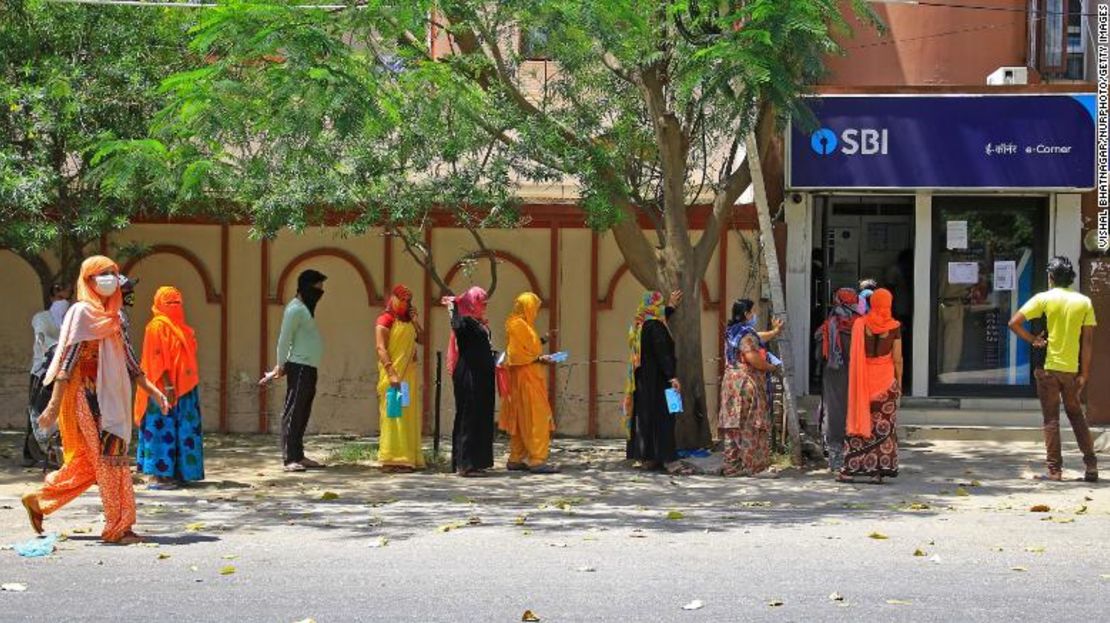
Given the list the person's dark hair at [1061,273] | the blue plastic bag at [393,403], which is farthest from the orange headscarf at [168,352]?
the person's dark hair at [1061,273]

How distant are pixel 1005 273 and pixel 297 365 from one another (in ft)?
25.4

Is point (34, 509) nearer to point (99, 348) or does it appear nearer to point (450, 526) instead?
point (99, 348)

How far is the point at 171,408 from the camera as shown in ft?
38.1

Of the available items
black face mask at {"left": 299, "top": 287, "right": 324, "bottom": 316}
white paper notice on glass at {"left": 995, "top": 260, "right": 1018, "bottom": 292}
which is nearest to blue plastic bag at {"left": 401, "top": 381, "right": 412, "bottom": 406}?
black face mask at {"left": 299, "top": 287, "right": 324, "bottom": 316}

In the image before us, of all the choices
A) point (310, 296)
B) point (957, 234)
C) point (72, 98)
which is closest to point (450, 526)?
point (310, 296)

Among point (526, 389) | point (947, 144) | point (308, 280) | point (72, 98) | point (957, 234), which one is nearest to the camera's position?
point (72, 98)

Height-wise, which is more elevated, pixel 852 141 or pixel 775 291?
pixel 852 141

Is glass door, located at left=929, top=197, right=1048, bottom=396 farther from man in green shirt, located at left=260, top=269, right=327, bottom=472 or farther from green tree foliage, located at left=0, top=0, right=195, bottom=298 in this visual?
green tree foliage, located at left=0, top=0, right=195, bottom=298

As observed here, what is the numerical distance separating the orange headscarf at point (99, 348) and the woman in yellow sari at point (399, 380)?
400cm

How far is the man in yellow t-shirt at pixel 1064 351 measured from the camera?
1190cm

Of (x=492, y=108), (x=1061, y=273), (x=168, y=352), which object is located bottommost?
(x=168, y=352)

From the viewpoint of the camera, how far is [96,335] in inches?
341

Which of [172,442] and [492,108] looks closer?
[172,442]

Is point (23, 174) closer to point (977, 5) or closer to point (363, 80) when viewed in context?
point (363, 80)
